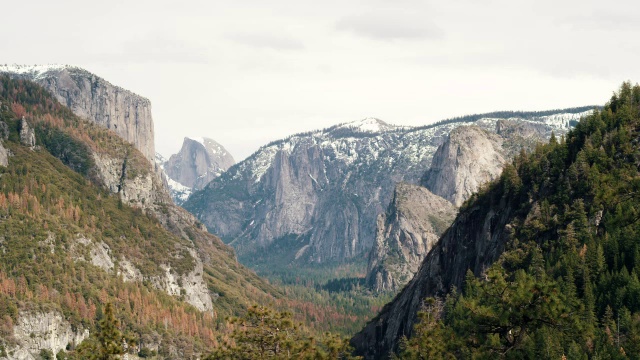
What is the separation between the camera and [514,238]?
195000 mm

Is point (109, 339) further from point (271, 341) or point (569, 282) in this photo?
point (569, 282)

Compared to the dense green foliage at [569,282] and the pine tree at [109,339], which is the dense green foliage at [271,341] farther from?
the dense green foliage at [569,282]

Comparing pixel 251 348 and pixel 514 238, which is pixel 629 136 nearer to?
pixel 514 238

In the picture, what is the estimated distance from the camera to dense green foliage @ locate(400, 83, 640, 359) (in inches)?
2440

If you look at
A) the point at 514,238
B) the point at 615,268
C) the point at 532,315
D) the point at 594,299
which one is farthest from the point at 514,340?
the point at 514,238

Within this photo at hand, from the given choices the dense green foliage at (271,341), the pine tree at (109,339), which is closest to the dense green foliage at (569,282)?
the dense green foliage at (271,341)

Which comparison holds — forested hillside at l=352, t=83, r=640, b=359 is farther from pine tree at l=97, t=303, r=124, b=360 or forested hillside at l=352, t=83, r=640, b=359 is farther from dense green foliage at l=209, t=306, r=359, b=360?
pine tree at l=97, t=303, r=124, b=360

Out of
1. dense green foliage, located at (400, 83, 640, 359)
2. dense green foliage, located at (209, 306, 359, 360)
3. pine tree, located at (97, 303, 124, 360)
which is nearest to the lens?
dense green foliage, located at (400, 83, 640, 359)

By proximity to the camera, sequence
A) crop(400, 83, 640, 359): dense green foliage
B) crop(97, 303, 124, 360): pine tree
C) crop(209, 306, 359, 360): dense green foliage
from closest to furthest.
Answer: crop(400, 83, 640, 359): dense green foliage
crop(97, 303, 124, 360): pine tree
crop(209, 306, 359, 360): dense green foliage

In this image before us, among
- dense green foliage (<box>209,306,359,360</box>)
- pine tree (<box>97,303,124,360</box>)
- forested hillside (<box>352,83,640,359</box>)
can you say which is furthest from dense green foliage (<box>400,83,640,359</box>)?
pine tree (<box>97,303,124,360</box>)

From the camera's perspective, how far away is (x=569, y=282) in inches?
5842

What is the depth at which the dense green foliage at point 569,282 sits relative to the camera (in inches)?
2440

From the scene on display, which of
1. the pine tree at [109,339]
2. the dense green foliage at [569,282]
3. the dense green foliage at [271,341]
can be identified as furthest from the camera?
the dense green foliage at [271,341]

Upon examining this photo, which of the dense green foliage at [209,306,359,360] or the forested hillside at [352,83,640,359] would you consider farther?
the dense green foliage at [209,306,359,360]
